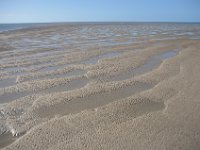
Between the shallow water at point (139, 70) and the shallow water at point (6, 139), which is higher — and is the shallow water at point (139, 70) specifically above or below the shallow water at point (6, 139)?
below

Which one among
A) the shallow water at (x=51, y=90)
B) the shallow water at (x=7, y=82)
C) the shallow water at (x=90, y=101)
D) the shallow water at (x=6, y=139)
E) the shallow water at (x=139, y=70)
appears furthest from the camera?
the shallow water at (x=139, y=70)

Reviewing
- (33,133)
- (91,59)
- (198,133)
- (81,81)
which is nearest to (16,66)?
(91,59)

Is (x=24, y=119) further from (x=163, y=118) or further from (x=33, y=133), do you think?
(x=163, y=118)

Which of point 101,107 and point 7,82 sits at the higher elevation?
point 101,107

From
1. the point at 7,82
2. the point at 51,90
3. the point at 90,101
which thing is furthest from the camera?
the point at 7,82

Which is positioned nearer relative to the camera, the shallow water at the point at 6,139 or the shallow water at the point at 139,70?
the shallow water at the point at 6,139

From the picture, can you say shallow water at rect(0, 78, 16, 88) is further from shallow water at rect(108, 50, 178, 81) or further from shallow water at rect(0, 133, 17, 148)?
shallow water at rect(0, 133, 17, 148)

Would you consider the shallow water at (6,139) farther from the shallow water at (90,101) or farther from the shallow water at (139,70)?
the shallow water at (139,70)

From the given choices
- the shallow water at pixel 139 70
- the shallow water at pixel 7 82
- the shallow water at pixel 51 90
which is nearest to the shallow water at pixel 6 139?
the shallow water at pixel 51 90

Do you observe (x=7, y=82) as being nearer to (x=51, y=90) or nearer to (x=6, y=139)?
(x=51, y=90)

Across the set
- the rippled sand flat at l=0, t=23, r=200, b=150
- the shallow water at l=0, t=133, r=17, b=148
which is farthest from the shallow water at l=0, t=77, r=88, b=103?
the shallow water at l=0, t=133, r=17, b=148

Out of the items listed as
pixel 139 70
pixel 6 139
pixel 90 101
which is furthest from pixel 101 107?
pixel 139 70

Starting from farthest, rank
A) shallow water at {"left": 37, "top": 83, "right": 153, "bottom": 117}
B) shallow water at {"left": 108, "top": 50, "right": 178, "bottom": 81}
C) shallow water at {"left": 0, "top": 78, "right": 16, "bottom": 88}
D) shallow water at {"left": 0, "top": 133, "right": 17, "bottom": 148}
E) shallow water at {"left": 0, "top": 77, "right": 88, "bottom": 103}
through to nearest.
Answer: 1. shallow water at {"left": 108, "top": 50, "right": 178, "bottom": 81}
2. shallow water at {"left": 0, "top": 78, "right": 16, "bottom": 88}
3. shallow water at {"left": 0, "top": 77, "right": 88, "bottom": 103}
4. shallow water at {"left": 37, "top": 83, "right": 153, "bottom": 117}
5. shallow water at {"left": 0, "top": 133, "right": 17, "bottom": 148}

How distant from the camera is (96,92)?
743 cm
